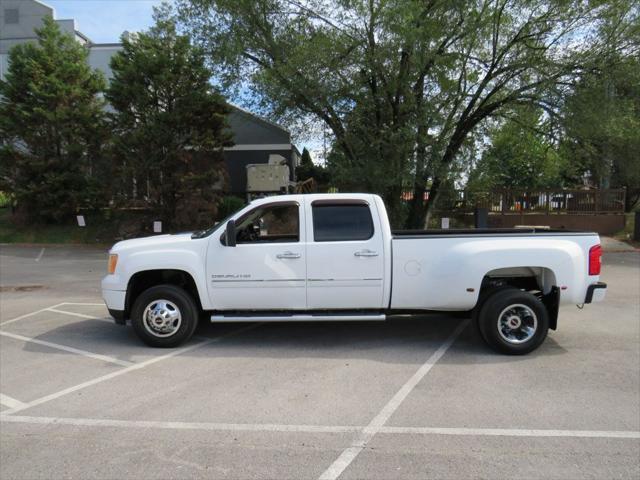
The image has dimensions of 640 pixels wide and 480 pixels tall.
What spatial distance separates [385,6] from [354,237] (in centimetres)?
1073

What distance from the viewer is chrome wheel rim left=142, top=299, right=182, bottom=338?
6.21m

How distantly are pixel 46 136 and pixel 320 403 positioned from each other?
2078 cm

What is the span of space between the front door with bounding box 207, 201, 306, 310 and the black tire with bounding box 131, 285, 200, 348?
35 cm

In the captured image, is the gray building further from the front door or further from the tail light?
the tail light

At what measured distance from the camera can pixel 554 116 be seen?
17.5 m

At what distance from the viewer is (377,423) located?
4.18m

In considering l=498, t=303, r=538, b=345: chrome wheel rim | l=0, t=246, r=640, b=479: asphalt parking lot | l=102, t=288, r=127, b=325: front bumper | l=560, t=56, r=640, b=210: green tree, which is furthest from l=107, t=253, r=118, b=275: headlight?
l=560, t=56, r=640, b=210: green tree

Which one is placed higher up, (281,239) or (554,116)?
(554,116)

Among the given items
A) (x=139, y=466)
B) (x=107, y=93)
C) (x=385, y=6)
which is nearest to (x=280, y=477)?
(x=139, y=466)

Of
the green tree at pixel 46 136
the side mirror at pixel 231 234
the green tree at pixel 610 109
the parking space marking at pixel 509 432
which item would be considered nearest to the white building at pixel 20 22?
the green tree at pixel 46 136

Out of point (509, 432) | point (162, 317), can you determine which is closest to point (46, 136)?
point (162, 317)

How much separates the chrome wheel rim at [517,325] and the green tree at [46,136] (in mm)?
18670

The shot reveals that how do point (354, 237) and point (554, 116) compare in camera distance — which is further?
point (554, 116)

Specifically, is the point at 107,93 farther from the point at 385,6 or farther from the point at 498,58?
the point at 498,58
